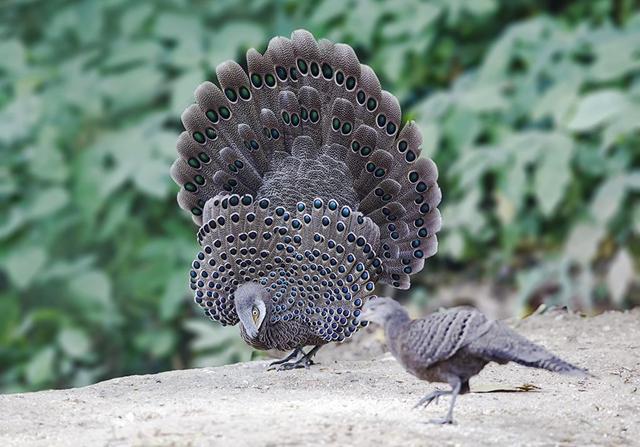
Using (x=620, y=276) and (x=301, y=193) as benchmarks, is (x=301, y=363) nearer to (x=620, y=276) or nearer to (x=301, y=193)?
(x=301, y=193)

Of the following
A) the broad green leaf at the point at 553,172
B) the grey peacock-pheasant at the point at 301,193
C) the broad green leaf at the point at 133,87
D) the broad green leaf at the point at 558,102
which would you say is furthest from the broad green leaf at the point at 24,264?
the broad green leaf at the point at 558,102

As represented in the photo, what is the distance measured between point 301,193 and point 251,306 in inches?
24.9

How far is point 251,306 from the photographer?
539cm

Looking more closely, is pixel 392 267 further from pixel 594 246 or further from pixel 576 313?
pixel 594 246

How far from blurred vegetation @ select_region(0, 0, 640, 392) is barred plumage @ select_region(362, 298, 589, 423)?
300 centimetres

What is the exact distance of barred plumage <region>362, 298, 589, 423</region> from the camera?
13.4 ft

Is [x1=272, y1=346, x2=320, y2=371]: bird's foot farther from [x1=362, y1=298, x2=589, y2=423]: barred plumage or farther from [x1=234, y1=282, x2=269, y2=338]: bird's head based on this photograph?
[x1=362, y1=298, x2=589, y2=423]: barred plumage

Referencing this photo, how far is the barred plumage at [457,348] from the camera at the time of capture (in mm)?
4086

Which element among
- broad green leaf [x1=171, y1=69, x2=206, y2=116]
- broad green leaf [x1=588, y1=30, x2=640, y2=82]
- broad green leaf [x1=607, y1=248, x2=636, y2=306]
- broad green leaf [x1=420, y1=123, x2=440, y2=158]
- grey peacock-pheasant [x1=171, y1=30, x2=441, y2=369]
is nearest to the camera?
grey peacock-pheasant [x1=171, y1=30, x2=441, y2=369]

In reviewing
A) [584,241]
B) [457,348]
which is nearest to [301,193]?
[457,348]

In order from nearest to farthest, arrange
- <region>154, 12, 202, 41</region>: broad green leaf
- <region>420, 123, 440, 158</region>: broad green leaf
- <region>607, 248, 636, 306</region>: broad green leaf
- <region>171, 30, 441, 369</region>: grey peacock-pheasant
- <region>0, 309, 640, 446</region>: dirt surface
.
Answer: <region>0, 309, 640, 446</region>: dirt surface
<region>171, 30, 441, 369</region>: grey peacock-pheasant
<region>607, 248, 636, 306</region>: broad green leaf
<region>420, 123, 440, 158</region>: broad green leaf
<region>154, 12, 202, 41</region>: broad green leaf

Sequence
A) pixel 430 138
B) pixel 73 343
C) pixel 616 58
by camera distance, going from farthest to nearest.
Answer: pixel 430 138 < pixel 73 343 < pixel 616 58

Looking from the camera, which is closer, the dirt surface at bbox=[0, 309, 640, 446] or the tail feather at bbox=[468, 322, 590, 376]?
the dirt surface at bbox=[0, 309, 640, 446]

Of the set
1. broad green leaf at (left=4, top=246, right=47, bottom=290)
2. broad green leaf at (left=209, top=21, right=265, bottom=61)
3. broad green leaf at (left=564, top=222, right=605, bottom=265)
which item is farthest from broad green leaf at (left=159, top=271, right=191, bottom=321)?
broad green leaf at (left=564, top=222, right=605, bottom=265)
